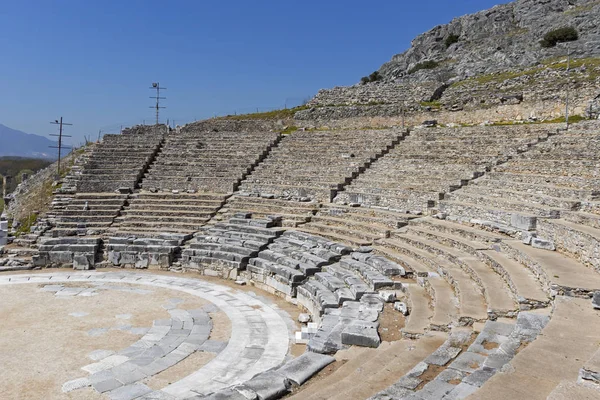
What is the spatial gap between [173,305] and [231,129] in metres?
19.8

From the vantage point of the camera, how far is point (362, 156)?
2108cm

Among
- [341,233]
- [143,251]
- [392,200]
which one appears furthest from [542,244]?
[143,251]

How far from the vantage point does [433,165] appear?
18.2 m

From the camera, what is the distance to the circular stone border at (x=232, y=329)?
780cm

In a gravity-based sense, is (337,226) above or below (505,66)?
below

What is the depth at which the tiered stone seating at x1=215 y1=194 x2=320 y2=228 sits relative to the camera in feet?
56.7

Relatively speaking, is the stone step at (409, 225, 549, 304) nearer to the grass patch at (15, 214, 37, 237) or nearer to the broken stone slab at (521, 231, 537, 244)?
the broken stone slab at (521, 231, 537, 244)

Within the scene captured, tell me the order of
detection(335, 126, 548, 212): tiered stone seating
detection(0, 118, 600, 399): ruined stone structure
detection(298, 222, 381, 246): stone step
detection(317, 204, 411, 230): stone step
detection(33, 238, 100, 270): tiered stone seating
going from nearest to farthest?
detection(0, 118, 600, 399): ruined stone structure < detection(298, 222, 381, 246): stone step < detection(317, 204, 411, 230): stone step < detection(33, 238, 100, 270): tiered stone seating < detection(335, 126, 548, 212): tiered stone seating

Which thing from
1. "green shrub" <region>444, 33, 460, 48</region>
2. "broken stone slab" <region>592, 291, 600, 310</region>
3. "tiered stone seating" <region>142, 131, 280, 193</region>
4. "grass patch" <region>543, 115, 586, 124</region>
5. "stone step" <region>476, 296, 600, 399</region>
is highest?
"green shrub" <region>444, 33, 460, 48</region>

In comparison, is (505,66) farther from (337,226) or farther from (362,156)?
(337,226)

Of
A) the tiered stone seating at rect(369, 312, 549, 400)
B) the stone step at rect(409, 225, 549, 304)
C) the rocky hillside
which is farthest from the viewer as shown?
the rocky hillside

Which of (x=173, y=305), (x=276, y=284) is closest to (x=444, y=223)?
(x=276, y=284)

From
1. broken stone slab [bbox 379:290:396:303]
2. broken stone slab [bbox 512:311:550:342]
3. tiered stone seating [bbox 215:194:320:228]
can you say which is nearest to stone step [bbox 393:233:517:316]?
broken stone slab [bbox 512:311:550:342]

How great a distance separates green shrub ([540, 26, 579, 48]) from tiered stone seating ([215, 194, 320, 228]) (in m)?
26.8
